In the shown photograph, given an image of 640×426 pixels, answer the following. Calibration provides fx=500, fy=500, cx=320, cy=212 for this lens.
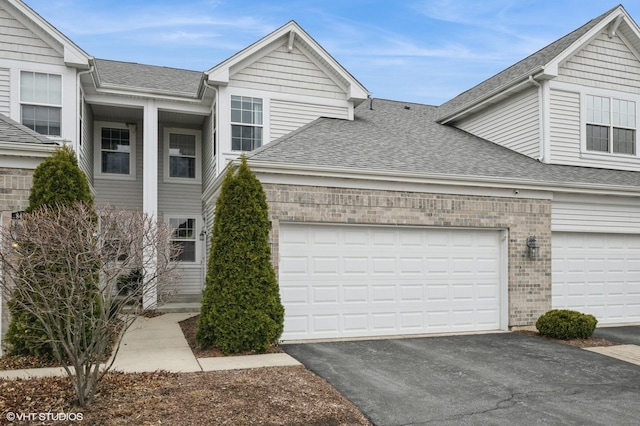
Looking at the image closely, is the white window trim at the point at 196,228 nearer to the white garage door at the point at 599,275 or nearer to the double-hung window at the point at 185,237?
the double-hung window at the point at 185,237

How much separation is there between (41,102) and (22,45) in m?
1.43

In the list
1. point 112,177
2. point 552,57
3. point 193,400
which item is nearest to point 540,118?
point 552,57

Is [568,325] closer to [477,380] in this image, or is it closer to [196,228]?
[477,380]

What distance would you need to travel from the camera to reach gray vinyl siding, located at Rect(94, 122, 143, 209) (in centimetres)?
1575

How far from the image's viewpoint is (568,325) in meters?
9.70

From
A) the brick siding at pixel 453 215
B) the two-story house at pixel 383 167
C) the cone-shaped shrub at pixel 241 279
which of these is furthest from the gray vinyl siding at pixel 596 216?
the cone-shaped shrub at pixel 241 279

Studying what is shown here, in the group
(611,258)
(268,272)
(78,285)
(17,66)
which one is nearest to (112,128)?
(17,66)

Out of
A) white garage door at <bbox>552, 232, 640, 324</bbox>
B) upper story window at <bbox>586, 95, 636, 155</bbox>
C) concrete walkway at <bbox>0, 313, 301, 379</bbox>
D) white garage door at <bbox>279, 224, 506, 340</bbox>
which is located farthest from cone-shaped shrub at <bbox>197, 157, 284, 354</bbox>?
upper story window at <bbox>586, 95, 636, 155</bbox>

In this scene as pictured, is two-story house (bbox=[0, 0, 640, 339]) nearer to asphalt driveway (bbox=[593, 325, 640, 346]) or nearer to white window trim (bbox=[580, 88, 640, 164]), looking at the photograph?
white window trim (bbox=[580, 88, 640, 164])

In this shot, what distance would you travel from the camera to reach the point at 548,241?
11297mm

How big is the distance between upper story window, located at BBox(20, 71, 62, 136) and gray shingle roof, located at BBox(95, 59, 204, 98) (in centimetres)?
146

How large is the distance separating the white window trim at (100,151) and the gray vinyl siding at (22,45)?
4.01m

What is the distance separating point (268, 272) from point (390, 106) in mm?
10045

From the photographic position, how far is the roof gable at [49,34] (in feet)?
38.6
